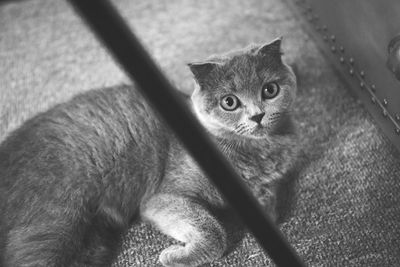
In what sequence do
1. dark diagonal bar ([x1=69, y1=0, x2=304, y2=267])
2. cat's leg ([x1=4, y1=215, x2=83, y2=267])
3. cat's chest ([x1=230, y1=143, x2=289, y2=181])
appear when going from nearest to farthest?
dark diagonal bar ([x1=69, y1=0, x2=304, y2=267]) → cat's leg ([x1=4, y1=215, x2=83, y2=267]) → cat's chest ([x1=230, y1=143, x2=289, y2=181])

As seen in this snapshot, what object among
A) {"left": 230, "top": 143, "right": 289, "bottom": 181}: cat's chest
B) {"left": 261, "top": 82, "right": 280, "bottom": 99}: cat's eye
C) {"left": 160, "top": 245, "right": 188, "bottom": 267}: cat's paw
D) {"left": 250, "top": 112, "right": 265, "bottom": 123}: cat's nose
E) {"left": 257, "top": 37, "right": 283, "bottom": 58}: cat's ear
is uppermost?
{"left": 257, "top": 37, "right": 283, "bottom": 58}: cat's ear

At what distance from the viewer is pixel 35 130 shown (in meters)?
1.26

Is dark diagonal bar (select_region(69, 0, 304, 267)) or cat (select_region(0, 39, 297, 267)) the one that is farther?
cat (select_region(0, 39, 297, 267))

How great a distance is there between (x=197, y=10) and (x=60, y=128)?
0.97 metres

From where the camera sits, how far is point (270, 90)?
121cm

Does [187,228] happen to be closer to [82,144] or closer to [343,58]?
[82,144]

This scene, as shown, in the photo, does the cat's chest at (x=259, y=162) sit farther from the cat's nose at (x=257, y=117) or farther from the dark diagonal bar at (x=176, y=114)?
the dark diagonal bar at (x=176, y=114)

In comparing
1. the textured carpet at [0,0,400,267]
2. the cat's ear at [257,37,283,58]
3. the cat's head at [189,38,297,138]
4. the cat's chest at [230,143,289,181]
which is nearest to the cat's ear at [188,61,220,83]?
the cat's head at [189,38,297,138]

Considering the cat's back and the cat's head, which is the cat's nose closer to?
the cat's head

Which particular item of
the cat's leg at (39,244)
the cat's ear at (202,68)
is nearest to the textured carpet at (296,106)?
the cat's leg at (39,244)

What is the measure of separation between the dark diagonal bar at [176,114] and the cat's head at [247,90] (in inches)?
16.7

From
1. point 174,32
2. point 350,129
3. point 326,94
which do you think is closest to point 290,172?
point 350,129

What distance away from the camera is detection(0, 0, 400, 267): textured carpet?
123 centimetres

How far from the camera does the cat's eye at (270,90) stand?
1.21m
